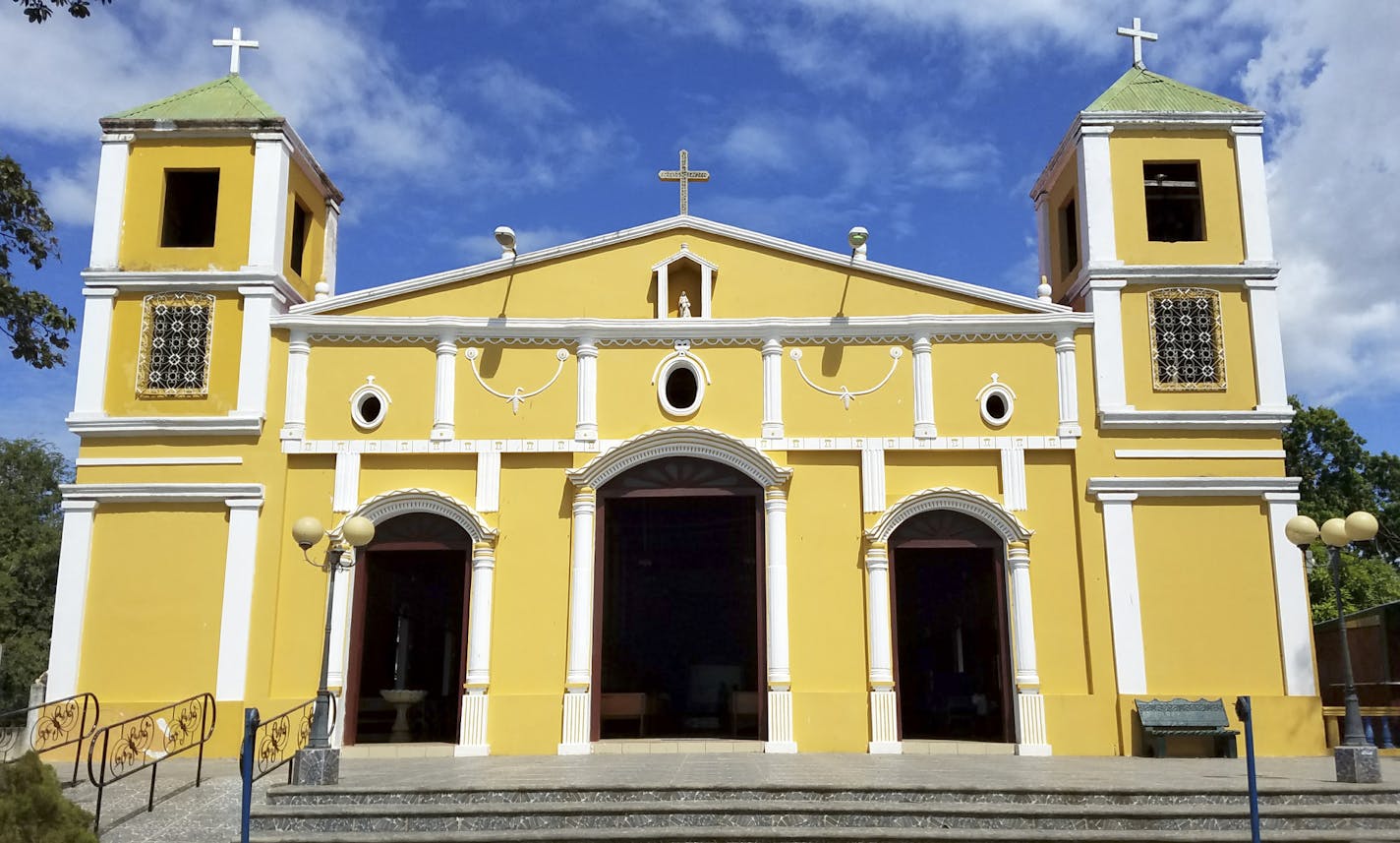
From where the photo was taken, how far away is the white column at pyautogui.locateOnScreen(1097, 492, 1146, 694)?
15.1m

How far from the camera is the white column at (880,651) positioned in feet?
48.8

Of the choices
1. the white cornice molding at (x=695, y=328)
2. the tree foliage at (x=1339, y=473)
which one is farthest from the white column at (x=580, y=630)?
the tree foliage at (x=1339, y=473)

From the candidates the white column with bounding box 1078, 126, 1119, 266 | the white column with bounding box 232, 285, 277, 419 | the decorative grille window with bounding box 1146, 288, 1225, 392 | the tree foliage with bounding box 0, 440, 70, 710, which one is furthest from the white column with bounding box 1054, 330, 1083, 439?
the tree foliage with bounding box 0, 440, 70, 710

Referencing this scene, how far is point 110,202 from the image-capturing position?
16641mm

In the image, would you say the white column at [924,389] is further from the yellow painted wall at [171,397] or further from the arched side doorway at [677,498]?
the yellow painted wall at [171,397]

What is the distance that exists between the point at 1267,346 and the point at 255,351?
13.4 metres

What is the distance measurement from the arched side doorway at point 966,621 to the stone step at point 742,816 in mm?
4326

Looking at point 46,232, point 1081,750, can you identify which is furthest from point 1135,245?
point 46,232

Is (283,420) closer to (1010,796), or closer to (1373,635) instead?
(1010,796)

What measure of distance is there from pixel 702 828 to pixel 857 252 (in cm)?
875

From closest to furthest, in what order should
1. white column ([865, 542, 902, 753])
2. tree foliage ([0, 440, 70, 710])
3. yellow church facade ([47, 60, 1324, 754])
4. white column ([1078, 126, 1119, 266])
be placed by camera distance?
white column ([865, 542, 902, 753])
yellow church facade ([47, 60, 1324, 754])
white column ([1078, 126, 1119, 266])
tree foliage ([0, 440, 70, 710])

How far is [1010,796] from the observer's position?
10.8m

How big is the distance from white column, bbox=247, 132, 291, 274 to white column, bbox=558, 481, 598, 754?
535 cm

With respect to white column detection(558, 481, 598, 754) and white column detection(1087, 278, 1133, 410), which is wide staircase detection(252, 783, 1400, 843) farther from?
white column detection(1087, 278, 1133, 410)
